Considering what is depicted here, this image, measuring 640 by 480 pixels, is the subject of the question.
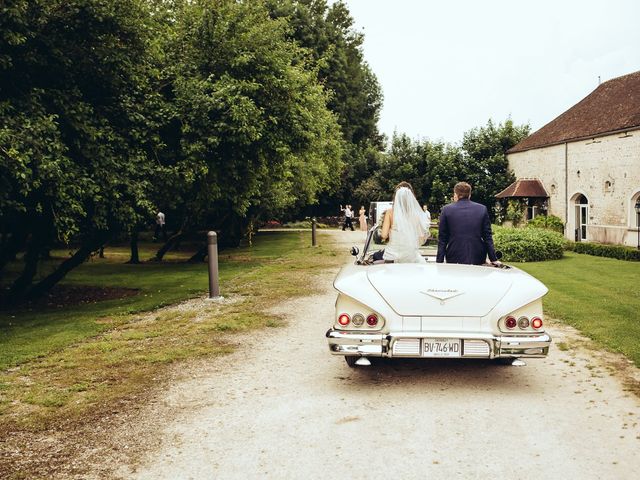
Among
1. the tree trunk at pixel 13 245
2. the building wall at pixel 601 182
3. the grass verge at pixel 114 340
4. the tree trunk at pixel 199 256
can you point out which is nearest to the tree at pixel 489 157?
the building wall at pixel 601 182

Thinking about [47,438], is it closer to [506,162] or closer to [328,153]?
[328,153]

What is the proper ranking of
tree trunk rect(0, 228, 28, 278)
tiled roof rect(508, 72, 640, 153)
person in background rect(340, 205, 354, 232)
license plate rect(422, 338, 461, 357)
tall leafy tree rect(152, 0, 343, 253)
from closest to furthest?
license plate rect(422, 338, 461, 357) → tall leafy tree rect(152, 0, 343, 253) → tree trunk rect(0, 228, 28, 278) → tiled roof rect(508, 72, 640, 153) → person in background rect(340, 205, 354, 232)

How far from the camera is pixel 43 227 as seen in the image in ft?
37.9

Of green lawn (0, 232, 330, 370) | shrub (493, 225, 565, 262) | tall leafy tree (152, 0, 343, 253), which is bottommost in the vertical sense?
green lawn (0, 232, 330, 370)

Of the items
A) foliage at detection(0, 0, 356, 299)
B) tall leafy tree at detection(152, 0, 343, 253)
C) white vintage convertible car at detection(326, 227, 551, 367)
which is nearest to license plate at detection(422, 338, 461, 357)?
white vintage convertible car at detection(326, 227, 551, 367)

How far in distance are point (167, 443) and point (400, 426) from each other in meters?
1.78

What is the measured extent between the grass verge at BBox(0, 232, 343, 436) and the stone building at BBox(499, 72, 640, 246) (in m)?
16.5

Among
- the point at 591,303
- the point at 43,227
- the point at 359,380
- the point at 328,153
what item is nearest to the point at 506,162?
the point at 328,153

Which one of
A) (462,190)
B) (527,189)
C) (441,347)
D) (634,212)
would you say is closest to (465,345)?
(441,347)

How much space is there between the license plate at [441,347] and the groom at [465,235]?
1.86 m

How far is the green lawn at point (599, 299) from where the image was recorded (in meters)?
7.79

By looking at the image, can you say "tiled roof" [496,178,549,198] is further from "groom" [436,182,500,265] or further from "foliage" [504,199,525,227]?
"groom" [436,182,500,265]

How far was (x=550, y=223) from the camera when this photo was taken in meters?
29.3

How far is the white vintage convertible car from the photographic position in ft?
17.1
